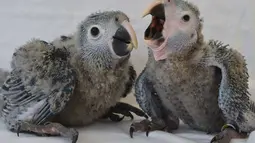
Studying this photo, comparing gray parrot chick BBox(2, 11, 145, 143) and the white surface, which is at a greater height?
the white surface

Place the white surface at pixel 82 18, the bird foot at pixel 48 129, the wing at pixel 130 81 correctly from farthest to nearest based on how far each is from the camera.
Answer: the white surface at pixel 82 18
the wing at pixel 130 81
the bird foot at pixel 48 129

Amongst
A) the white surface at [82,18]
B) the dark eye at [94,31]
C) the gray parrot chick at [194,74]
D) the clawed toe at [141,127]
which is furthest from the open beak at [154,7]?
the white surface at [82,18]

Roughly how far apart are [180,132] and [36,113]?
36 cm

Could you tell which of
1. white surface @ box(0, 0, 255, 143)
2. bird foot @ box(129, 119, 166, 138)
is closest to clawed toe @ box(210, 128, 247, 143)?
bird foot @ box(129, 119, 166, 138)

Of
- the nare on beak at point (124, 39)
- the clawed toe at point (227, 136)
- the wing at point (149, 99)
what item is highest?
the nare on beak at point (124, 39)

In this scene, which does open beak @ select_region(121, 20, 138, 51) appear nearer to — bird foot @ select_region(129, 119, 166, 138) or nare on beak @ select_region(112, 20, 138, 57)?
nare on beak @ select_region(112, 20, 138, 57)

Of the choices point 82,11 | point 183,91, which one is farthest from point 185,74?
point 82,11

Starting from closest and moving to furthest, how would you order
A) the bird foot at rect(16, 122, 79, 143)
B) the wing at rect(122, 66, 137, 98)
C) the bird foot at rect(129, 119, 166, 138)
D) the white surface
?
the bird foot at rect(16, 122, 79, 143)
the bird foot at rect(129, 119, 166, 138)
the wing at rect(122, 66, 137, 98)
the white surface

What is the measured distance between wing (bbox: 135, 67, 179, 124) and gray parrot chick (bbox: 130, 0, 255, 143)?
0.03 meters

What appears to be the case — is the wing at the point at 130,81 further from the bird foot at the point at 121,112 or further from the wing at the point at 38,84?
the wing at the point at 38,84

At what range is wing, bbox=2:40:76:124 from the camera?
A: 106 centimetres

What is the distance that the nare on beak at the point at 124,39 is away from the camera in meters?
1.09

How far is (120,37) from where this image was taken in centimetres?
109

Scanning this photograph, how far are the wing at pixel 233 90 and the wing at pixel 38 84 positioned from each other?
1.10ft
